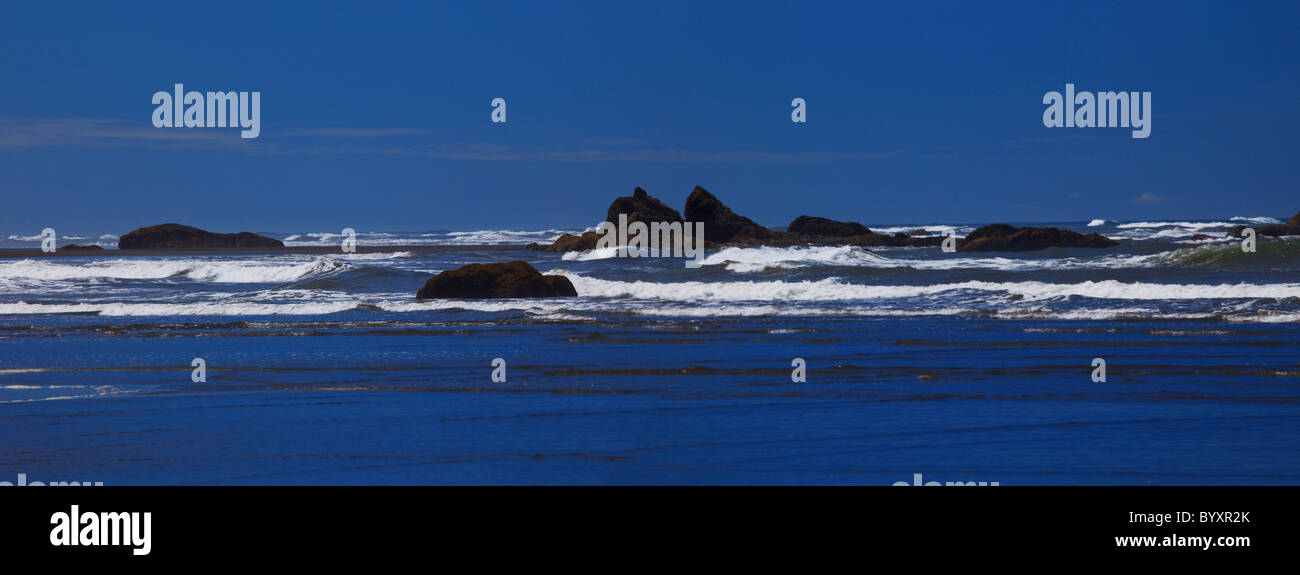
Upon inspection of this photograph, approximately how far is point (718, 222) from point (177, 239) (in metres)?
38.3

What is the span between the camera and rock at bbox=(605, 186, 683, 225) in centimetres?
5557

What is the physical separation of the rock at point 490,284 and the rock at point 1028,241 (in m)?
27.0

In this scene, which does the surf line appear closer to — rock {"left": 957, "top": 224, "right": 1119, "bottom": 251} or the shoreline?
rock {"left": 957, "top": 224, "right": 1119, "bottom": 251}

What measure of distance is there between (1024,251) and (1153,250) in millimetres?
5857

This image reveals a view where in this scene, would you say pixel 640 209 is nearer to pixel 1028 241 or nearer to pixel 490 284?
pixel 1028 241

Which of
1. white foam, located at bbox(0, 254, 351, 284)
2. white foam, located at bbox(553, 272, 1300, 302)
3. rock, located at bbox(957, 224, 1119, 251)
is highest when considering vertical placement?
rock, located at bbox(957, 224, 1119, 251)

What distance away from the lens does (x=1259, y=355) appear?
40.5 ft

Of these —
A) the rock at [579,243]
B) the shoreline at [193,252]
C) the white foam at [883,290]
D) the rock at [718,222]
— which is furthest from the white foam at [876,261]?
the shoreline at [193,252]

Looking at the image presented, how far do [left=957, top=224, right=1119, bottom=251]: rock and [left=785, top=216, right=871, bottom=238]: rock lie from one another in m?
12.9

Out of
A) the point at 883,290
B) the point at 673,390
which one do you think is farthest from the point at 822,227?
the point at 673,390

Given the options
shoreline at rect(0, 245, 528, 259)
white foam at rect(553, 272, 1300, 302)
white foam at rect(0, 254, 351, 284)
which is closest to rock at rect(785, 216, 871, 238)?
shoreline at rect(0, 245, 528, 259)

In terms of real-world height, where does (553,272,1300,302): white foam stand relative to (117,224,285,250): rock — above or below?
below

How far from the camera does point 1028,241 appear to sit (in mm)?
46281
